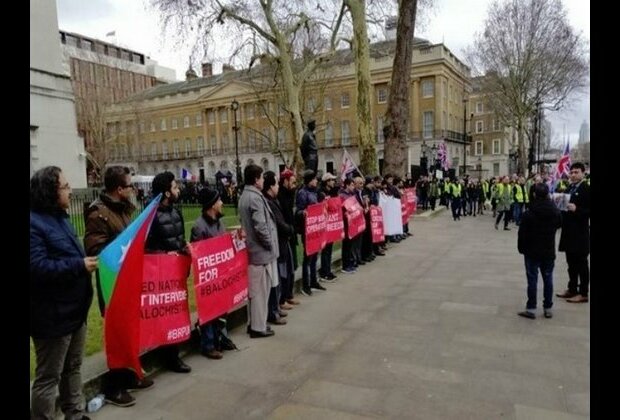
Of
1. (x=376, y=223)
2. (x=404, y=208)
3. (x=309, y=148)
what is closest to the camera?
(x=376, y=223)

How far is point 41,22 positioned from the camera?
74.2 ft

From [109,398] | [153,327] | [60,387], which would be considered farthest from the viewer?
[153,327]

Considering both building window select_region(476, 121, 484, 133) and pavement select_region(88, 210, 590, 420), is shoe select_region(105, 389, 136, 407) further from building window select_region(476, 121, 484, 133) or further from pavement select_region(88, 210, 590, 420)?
building window select_region(476, 121, 484, 133)

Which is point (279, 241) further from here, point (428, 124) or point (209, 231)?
point (428, 124)

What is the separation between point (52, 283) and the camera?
3.02 m

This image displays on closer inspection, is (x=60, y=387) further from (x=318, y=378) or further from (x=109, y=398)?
(x=318, y=378)

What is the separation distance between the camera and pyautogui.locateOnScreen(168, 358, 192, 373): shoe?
14.6 ft

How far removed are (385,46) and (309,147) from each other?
50.2 metres

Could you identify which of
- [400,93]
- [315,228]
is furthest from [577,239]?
[400,93]

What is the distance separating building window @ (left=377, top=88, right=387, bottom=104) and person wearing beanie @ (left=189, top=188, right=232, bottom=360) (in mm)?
58215

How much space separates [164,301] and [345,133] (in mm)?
60982

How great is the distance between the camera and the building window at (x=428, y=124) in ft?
190

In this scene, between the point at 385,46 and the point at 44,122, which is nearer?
the point at 44,122
